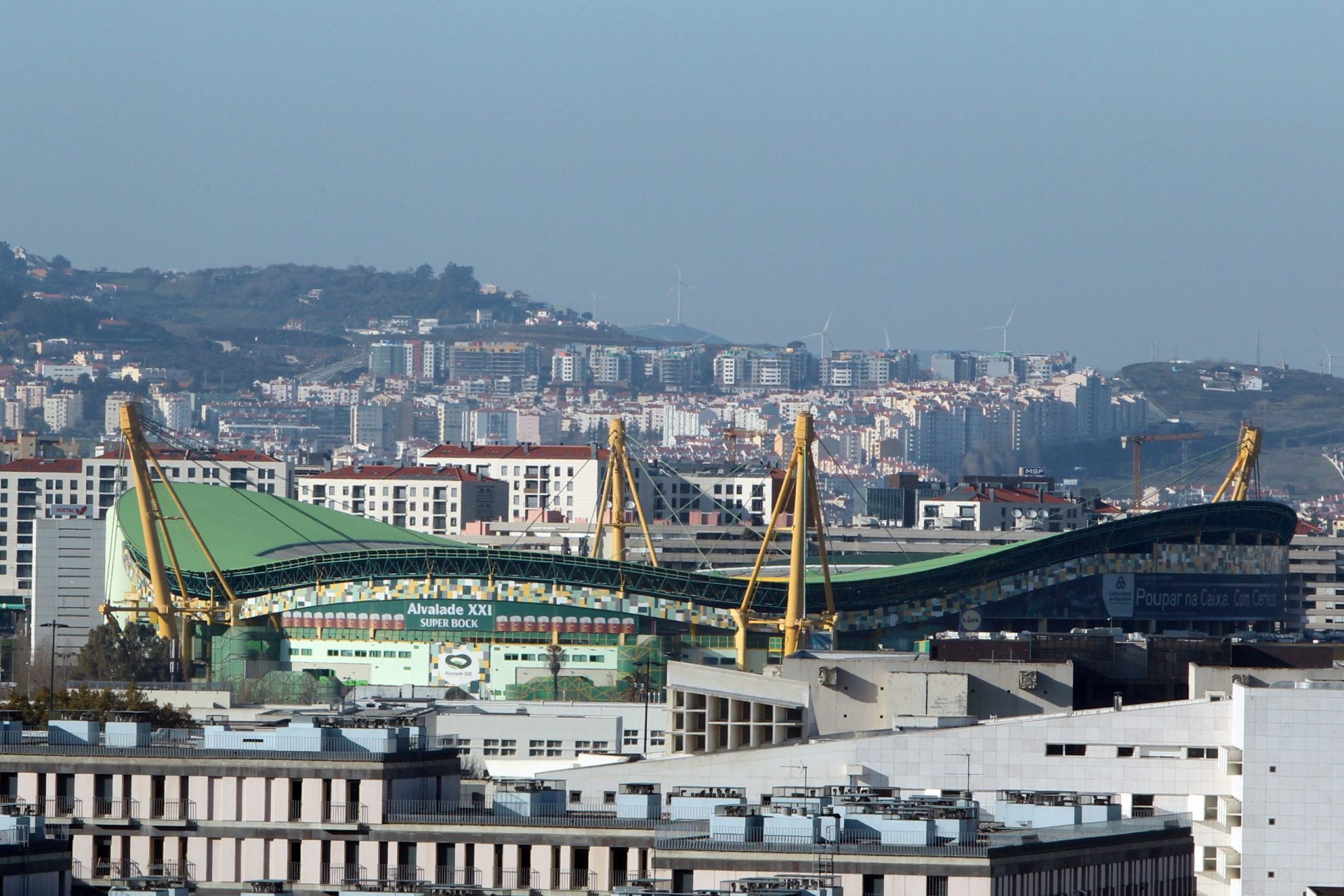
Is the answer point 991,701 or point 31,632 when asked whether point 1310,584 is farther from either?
point 991,701

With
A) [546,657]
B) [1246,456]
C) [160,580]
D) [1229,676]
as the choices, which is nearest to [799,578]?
[546,657]

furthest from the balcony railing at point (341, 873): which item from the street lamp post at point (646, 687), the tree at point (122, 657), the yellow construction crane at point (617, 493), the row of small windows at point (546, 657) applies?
the yellow construction crane at point (617, 493)

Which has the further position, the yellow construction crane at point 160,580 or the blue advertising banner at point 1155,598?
the blue advertising banner at point 1155,598

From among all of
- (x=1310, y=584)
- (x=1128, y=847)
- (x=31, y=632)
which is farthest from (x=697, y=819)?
(x=1310, y=584)

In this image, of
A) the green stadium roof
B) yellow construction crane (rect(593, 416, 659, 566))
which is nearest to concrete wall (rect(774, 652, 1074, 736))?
the green stadium roof

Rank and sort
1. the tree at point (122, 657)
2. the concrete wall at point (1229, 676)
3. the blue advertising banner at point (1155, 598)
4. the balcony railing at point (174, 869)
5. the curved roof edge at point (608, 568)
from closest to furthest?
the balcony railing at point (174, 869), the concrete wall at point (1229, 676), the tree at point (122, 657), the curved roof edge at point (608, 568), the blue advertising banner at point (1155, 598)

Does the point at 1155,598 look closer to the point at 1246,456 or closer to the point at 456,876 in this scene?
the point at 1246,456

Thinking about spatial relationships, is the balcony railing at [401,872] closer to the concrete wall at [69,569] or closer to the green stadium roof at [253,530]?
the green stadium roof at [253,530]
